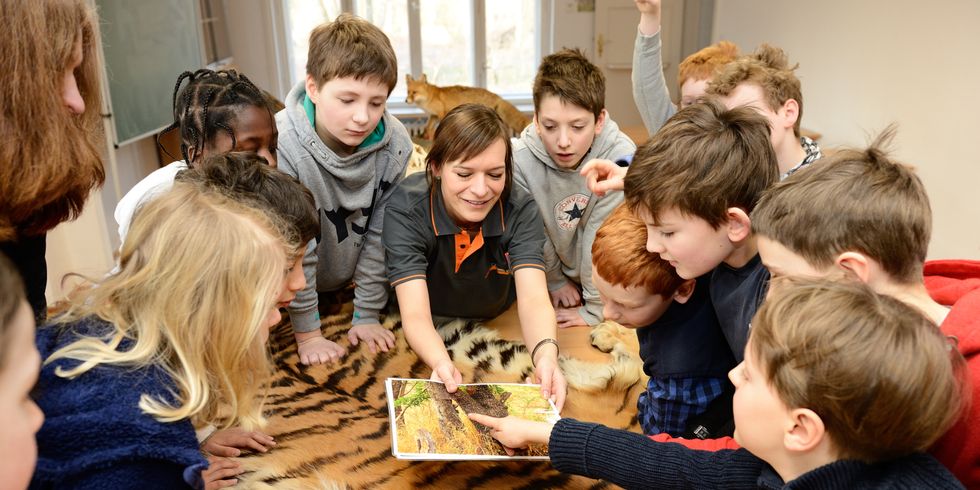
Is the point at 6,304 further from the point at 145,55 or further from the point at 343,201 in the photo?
the point at 145,55

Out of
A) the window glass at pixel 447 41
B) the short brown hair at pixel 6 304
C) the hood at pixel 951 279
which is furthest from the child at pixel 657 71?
the window glass at pixel 447 41

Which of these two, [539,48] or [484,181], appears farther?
[539,48]

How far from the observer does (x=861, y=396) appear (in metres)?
0.78

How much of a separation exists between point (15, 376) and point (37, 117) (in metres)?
0.58

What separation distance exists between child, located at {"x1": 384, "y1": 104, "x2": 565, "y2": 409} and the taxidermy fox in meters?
2.40

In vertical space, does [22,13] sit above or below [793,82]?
above

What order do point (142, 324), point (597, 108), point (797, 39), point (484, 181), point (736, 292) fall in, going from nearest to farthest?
point (142, 324) → point (736, 292) → point (484, 181) → point (597, 108) → point (797, 39)

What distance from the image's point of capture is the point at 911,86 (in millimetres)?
2805

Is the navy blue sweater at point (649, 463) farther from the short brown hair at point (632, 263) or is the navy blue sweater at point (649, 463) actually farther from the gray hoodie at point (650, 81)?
the gray hoodie at point (650, 81)

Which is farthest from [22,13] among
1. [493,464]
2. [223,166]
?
[493,464]

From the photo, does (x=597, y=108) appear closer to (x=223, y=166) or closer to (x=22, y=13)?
(x=223, y=166)

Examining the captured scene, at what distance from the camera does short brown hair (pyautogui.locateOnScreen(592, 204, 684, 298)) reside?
1296 mm

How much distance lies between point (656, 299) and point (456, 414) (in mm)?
442

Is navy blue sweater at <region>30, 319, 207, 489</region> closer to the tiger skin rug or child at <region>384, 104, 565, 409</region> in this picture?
the tiger skin rug
